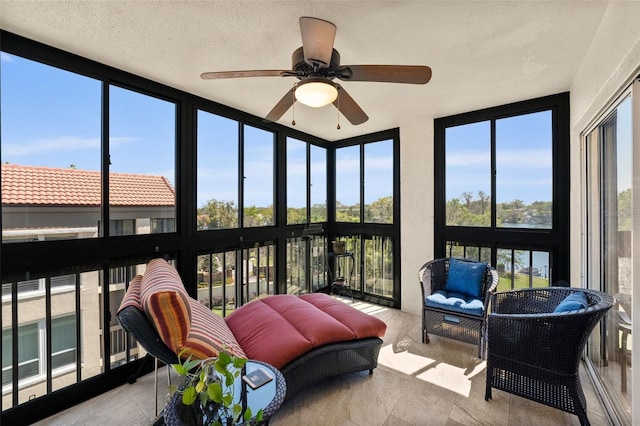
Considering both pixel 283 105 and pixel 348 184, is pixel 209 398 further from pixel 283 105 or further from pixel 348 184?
pixel 348 184

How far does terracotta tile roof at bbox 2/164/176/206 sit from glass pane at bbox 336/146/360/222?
2.88 metres

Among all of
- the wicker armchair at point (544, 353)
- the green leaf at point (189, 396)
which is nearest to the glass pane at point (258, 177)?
the green leaf at point (189, 396)

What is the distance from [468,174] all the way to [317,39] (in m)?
2.95

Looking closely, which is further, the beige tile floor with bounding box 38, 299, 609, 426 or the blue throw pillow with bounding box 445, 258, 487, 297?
the blue throw pillow with bounding box 445, 258, 487, 297

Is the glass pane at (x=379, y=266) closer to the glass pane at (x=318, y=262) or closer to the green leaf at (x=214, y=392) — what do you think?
the glass pane at (x=318, y=262)

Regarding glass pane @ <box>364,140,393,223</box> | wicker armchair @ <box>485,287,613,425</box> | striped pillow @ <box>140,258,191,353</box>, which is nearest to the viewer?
striped pillow @ <box>140,258,191,353</box>

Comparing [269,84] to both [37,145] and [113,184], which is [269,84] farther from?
[37,145]

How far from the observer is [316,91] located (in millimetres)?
1835

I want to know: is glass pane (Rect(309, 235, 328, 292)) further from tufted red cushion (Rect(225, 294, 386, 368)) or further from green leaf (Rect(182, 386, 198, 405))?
green leaf (Rect(182, 386, 198, 405))

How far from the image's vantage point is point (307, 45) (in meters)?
1.63

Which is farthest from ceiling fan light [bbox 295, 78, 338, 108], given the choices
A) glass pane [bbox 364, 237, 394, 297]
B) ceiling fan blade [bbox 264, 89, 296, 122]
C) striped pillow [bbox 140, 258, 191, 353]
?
glass pane [bbox 364, 237, 394, 297]

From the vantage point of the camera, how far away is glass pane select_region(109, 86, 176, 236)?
2.52 m

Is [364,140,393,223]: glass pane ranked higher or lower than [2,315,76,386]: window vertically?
higher

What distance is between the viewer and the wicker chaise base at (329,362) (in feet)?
6.85
